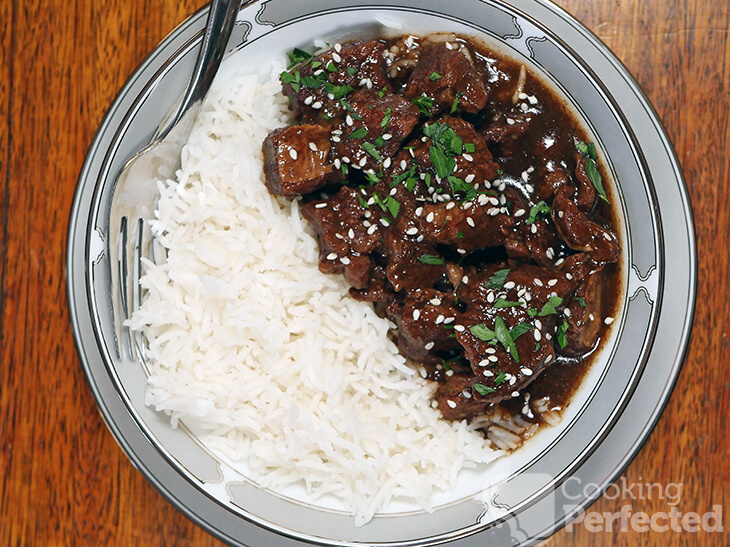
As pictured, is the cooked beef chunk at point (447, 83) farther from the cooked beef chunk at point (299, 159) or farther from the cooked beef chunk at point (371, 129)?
the cooked beef chunk at point (299, 159)

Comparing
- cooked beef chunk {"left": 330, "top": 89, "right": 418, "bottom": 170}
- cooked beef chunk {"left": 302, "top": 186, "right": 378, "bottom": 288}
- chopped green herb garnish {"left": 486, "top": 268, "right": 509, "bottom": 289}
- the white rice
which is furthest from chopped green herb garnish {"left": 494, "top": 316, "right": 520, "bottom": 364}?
cooked beef chunk {"left": 330, "top": 89, "right": 418, "bottom": 170}

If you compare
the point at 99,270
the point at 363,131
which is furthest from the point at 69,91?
the point at 363,131

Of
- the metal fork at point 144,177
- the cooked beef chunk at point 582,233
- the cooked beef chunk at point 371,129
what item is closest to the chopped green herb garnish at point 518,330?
the cooked beef chunk at point 582,233

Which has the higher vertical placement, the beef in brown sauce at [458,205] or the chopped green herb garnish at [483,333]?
the beef in brown sauce at [458,205]

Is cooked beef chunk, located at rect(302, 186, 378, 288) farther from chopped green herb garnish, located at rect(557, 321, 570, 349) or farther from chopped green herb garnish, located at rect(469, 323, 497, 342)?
chopped green herb garnish, located at rect(557, 321, 570, 349)

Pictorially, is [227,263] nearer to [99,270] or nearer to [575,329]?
[99,270]
